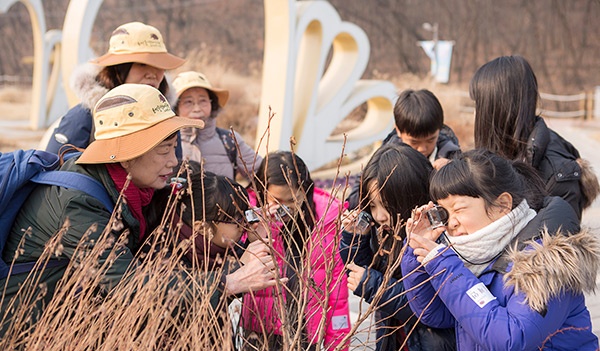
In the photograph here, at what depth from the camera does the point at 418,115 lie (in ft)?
12.3

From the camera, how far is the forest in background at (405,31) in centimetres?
2688

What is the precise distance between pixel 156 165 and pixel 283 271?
0.59 metres

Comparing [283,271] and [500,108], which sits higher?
[500,108]

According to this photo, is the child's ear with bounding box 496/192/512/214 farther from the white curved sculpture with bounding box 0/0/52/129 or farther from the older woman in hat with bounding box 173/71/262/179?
the white curved sculpture with bounding box 0/0/52/129

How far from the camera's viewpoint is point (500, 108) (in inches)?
124

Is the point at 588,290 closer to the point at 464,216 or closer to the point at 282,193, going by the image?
the point at 464,216

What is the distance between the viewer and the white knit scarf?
241 centimetres

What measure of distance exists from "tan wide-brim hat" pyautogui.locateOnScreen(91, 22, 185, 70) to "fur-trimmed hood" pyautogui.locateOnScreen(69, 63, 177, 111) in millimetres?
62

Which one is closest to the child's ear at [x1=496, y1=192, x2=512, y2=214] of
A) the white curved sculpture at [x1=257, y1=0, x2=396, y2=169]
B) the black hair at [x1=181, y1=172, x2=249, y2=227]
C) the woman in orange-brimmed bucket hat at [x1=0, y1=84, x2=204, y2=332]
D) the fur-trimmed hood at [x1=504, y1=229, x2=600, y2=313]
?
the fur-trimmed hood at [x1=504, y1=229, x2=600, y2=313]

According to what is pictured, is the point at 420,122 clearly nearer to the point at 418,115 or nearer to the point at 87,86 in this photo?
the point at 418,115

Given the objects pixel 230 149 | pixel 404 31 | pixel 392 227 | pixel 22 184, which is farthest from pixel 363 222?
pixel 404 31

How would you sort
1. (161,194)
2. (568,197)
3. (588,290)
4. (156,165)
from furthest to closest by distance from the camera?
1. (568,197)
2. (161,194)
3. (156,165)
4. (588,290)

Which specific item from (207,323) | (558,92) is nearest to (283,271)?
(207,323)

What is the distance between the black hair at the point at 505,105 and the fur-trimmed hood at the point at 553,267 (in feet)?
2.89
